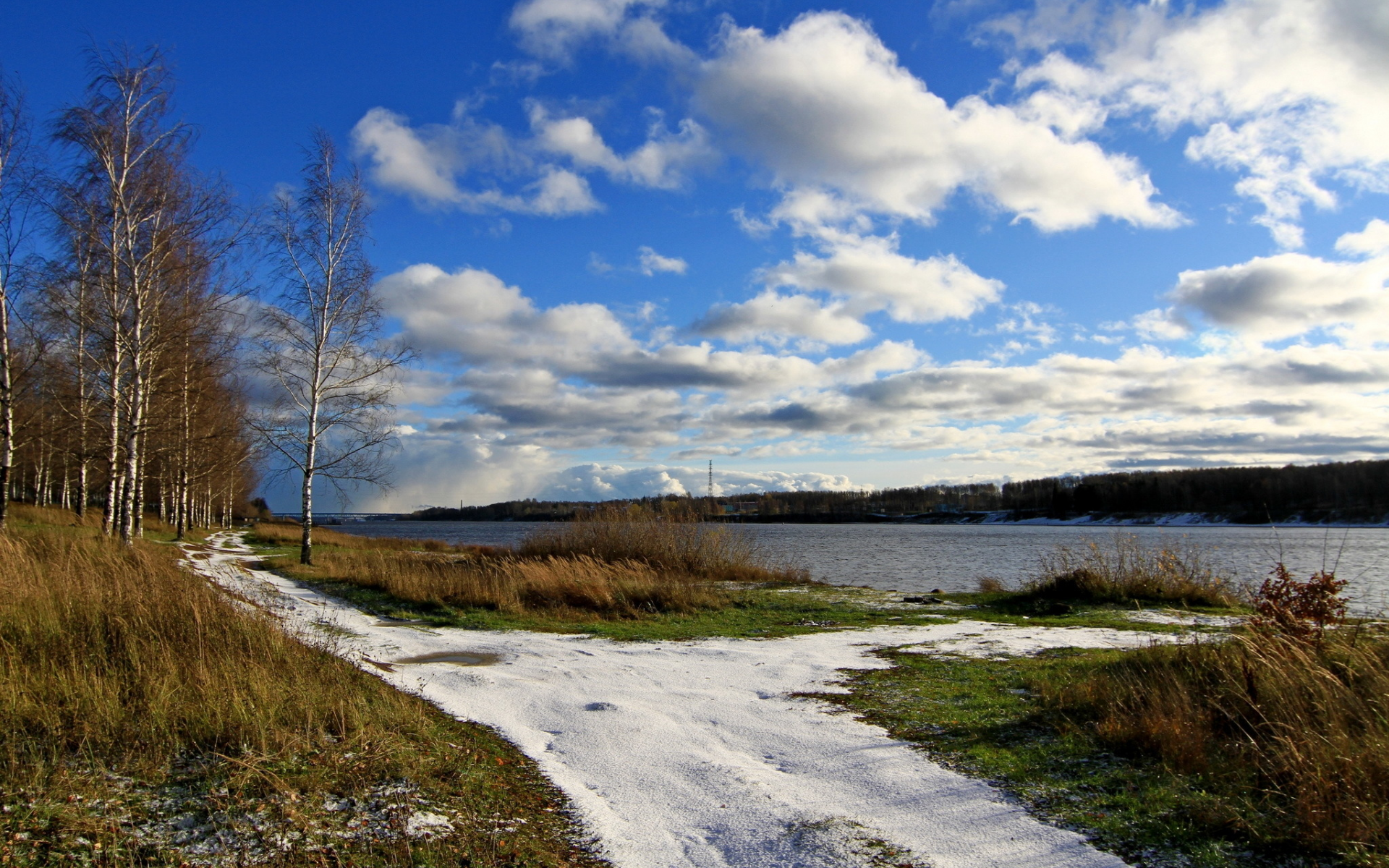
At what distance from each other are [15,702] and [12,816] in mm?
1442

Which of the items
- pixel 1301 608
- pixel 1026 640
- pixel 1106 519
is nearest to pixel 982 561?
pixel 1026 640

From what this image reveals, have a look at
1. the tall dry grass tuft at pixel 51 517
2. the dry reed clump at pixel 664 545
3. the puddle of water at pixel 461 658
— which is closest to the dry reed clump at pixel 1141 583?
the dry reed clump at pixel 664 545

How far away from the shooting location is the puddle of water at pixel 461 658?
29.1ft

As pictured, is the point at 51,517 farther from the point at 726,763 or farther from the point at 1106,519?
the point at 1106,519

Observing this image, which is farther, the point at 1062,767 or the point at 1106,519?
the point at 1106,519

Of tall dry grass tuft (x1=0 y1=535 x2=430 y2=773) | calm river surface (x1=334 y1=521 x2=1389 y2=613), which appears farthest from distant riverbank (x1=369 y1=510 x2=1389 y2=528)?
tall dry grass tuft (x1=0 y1=535 x2=430 y2=773)

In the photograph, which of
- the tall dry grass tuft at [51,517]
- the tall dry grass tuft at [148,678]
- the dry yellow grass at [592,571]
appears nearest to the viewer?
the tall dry grass tuft at [148,678]

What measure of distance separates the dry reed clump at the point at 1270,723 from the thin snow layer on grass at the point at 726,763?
4.31ft

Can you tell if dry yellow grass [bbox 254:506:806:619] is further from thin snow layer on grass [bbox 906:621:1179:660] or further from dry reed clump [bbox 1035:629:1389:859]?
dry reed clump [bbox 1035:629:1389:859]

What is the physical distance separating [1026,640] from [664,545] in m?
11.8

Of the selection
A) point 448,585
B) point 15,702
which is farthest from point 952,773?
point 448,585

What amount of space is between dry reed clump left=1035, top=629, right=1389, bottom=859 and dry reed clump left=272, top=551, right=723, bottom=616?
29.1 ft

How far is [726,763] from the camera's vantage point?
5.45 meters

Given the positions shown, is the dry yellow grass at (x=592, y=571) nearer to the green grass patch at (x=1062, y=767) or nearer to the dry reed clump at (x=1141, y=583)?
the dry reed clump at (x=1141, y=583)
